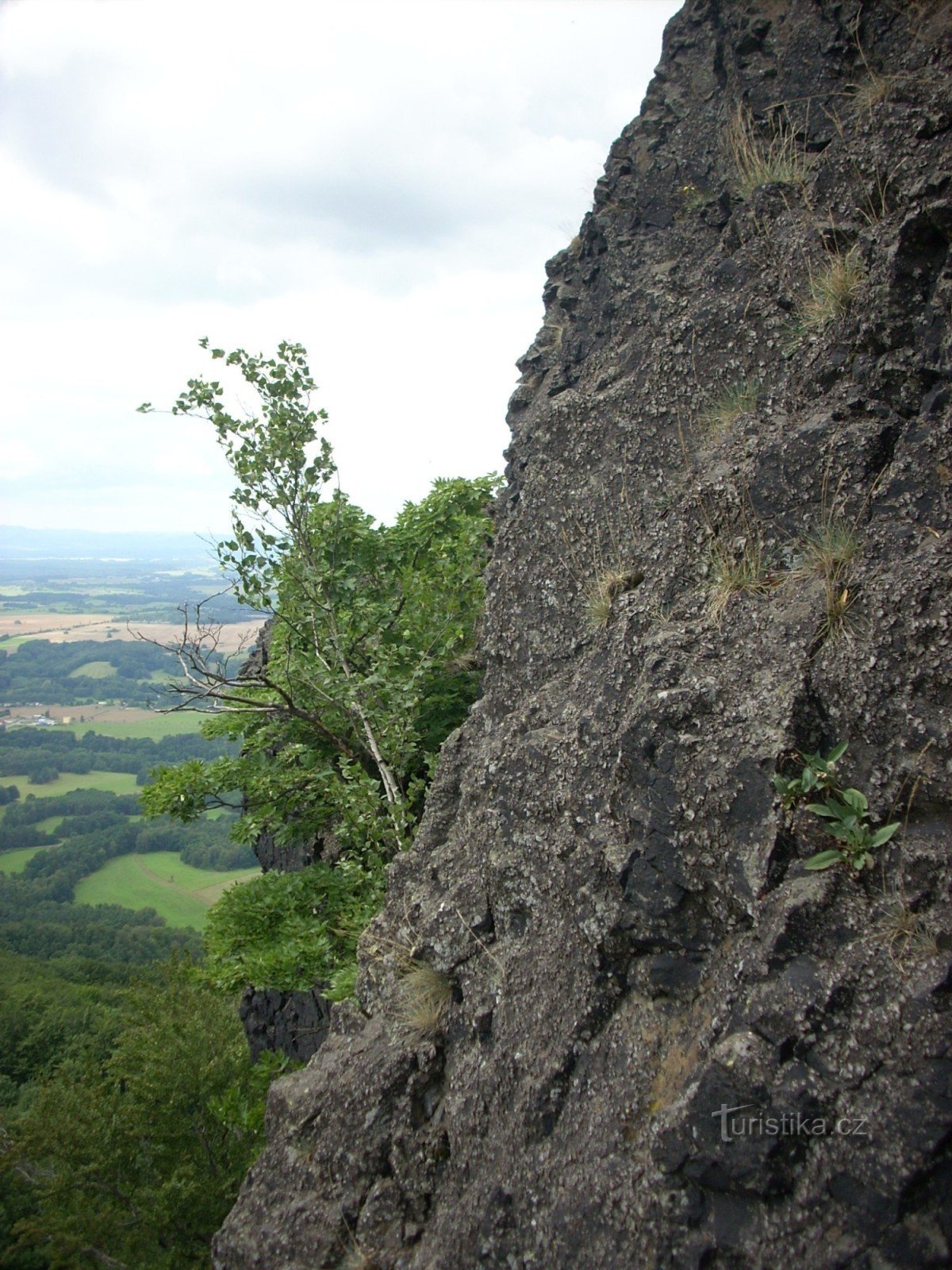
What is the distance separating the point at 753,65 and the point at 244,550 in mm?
6860

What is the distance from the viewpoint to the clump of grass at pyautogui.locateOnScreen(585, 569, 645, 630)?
5.75m

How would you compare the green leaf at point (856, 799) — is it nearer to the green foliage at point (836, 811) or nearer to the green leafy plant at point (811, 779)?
the green foliage at point (836, 811)

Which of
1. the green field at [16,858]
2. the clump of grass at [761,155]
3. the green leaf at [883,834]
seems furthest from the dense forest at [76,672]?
the green leaf at [883,834]

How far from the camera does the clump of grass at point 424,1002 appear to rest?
5.29 meters

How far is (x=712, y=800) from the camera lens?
4184 mm

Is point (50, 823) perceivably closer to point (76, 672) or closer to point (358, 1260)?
point (76, 672)

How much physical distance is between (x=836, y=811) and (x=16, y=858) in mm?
85099

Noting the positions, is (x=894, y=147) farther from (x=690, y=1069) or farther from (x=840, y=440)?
(x=690, y=1069)

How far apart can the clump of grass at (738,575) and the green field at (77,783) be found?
91.6 meters

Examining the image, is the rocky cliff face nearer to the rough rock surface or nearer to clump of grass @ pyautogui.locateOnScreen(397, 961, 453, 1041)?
clump of grass @ pyautogui.locateOnScreen(397, 961, 453, 1041)

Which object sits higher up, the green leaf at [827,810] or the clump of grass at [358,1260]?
the green leaf at [827,810]

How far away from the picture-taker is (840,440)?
471cm

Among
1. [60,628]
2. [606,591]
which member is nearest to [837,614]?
[606,591]

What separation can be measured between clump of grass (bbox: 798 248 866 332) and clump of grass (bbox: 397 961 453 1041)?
519 cm
